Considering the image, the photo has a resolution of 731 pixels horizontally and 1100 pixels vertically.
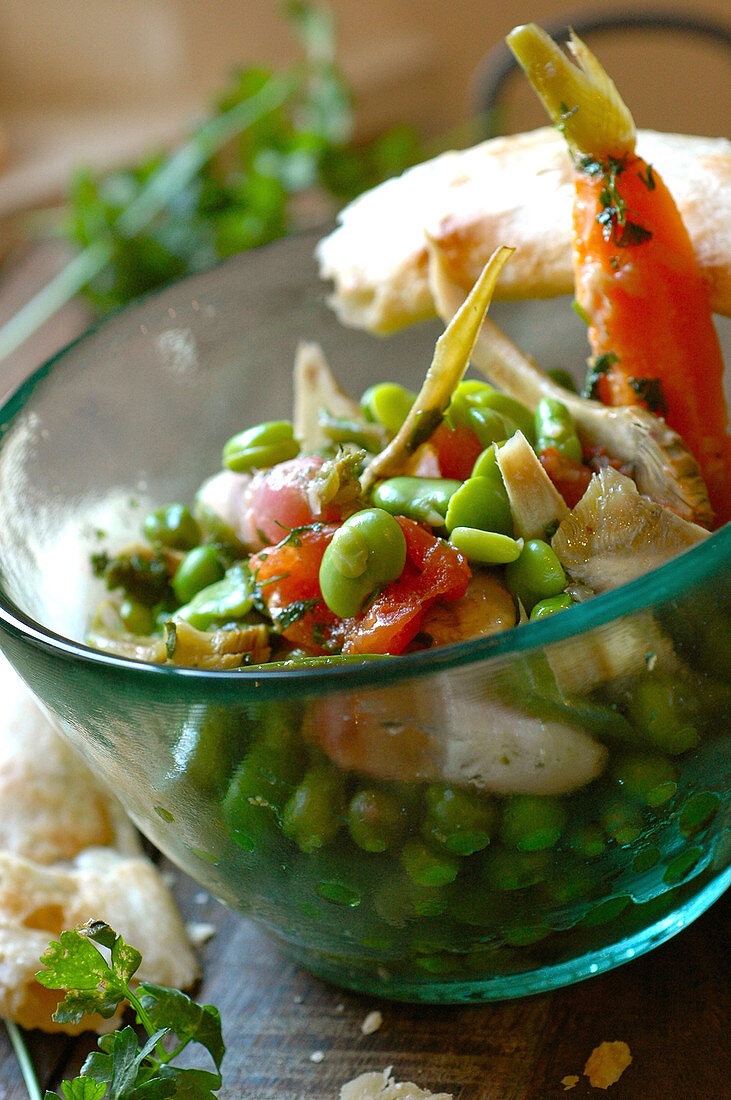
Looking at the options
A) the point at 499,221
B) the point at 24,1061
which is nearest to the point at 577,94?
the point at 499,221

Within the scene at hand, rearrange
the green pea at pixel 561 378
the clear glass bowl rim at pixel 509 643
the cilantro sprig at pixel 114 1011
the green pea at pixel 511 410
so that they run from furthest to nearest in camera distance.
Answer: the green pea at pixel 561 378 → the green pea at pixel 511 410 → the cilantro sprig at pixel 114 1011 → the clear glass bowl rim at pixel 509 643

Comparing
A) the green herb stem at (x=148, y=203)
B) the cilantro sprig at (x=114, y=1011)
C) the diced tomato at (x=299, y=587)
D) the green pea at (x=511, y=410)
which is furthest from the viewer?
the green herb stem at (x=148, y=203)

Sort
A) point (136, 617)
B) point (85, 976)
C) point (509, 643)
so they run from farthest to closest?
point (136, 617) < point (85, 976) < point (509, 643)

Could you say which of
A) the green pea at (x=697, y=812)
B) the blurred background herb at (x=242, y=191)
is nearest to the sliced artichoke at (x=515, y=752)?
the green pea at (x=697, y=812)

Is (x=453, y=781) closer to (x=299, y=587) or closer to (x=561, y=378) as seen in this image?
(x=299, y=587)

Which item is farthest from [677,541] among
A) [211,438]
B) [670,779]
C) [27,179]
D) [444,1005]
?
[27,179]

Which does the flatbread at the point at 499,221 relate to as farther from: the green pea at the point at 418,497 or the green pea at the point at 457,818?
the green pea at the point at 457,818
